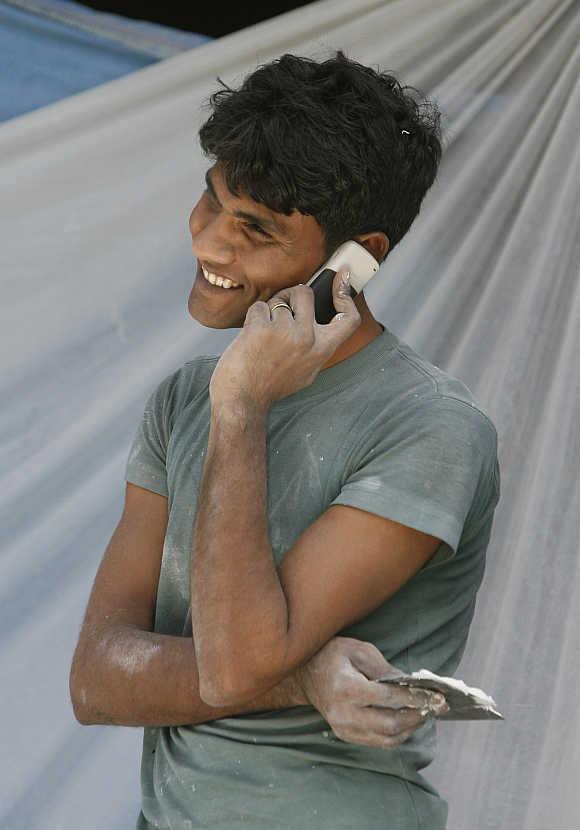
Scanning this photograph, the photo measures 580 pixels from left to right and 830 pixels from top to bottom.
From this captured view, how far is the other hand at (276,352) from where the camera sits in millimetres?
1633

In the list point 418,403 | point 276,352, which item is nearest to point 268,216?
point 276,352

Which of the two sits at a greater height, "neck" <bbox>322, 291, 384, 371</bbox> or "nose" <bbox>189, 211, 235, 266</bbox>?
"nose" <bbox>189, 211, 235, 266</bbox>

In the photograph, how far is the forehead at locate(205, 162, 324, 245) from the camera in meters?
1.79

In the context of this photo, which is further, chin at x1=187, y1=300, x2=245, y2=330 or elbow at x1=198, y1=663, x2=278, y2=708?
chin at x1=187, y1=300, x2=245, y2=330

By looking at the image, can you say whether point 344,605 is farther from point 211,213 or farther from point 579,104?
point 579,104

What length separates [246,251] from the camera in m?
1.81

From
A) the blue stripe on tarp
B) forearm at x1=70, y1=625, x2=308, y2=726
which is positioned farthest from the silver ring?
the blue stripe on tarp

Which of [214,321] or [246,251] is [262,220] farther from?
[214,321]

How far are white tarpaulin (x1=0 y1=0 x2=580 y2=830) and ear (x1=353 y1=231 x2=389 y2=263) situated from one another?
875 mm

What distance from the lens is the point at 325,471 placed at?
5.53 feet

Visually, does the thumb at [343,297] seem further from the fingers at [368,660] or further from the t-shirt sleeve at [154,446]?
the fingers at [368,660]

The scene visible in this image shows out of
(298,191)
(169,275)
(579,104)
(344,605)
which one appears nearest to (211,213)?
(298,191)

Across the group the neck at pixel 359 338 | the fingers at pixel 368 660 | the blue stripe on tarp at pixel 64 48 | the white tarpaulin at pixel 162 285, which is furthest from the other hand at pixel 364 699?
the blue stripe on tarp at pixel 64 48

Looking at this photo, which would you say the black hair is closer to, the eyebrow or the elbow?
the eyebrow
